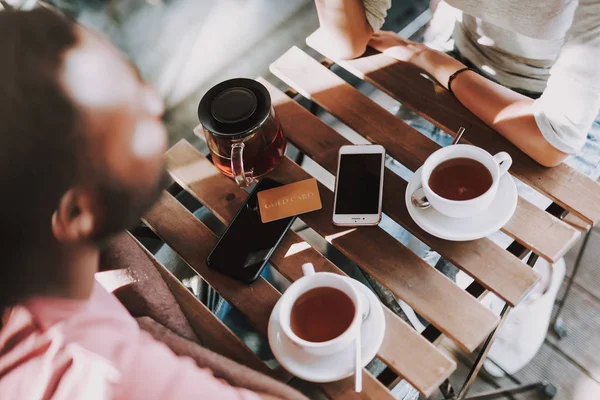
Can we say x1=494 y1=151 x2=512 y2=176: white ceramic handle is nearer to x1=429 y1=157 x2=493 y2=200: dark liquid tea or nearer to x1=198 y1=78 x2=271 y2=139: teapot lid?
x1=429 y1=157 x2=493 y2=200: dark liquid tea

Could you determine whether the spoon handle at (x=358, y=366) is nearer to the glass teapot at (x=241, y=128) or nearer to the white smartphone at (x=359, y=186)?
the white smartphone at (x=359, y=186)

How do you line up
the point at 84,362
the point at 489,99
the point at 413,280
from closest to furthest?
the point at 84,362 < the point at 413,280 < the point at 489,99

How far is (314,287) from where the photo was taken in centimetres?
75

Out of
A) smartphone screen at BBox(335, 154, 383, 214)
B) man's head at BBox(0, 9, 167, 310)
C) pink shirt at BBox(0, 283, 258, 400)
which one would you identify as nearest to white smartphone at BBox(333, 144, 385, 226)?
smartphone screen at BBox(335, 154, 383, 214)

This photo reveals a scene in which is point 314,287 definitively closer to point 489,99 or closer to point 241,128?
point 241,128

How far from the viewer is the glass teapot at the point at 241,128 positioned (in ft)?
2.74

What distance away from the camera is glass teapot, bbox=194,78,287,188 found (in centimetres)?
83

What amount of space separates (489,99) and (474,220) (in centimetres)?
26

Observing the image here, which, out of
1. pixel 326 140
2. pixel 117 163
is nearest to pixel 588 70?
pixel 326 140

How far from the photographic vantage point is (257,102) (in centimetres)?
86

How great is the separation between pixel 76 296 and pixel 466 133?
0.70 meters

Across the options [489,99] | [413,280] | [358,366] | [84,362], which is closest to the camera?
[84,362]

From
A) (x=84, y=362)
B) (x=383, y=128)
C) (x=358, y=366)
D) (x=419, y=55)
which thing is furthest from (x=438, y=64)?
(x=84, y=362)

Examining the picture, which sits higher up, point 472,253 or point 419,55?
point 419,55
